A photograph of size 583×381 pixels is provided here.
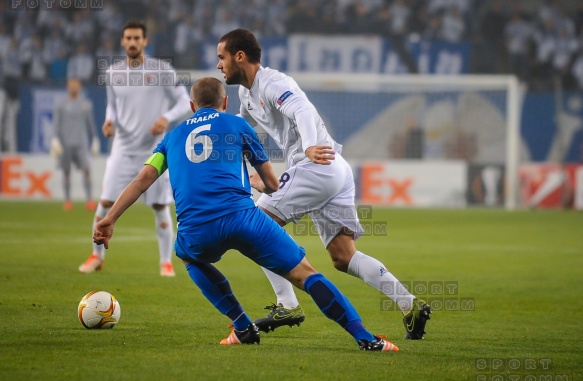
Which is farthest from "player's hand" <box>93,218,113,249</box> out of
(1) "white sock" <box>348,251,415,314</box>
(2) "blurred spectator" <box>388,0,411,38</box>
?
(2) "blurred spectator" <box>388,0,411,38</box>

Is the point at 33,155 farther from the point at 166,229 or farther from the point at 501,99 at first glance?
the point at 166,229

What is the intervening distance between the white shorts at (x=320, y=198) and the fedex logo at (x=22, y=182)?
16292 mm

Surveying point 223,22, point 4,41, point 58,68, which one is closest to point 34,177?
Result: point 58,68

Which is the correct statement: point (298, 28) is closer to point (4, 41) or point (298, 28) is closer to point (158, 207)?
point (4, 41)

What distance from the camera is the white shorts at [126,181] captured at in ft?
34.6

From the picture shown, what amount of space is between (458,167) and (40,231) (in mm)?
10093

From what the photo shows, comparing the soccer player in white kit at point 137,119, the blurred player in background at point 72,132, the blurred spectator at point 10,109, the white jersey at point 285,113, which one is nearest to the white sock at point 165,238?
the soccer player in white kit at point 137,119

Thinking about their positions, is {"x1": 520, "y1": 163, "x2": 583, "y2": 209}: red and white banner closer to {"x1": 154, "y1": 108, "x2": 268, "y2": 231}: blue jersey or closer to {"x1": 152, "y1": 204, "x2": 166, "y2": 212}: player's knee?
{"x1": 152, "y1": 204, "x2": 166, "y2": 212}: player's knee

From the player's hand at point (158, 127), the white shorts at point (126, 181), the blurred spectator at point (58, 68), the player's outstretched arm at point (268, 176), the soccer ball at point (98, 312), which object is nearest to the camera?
the player's outstretched arm at point (268, 176)

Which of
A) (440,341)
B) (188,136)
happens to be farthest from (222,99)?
(440,341)

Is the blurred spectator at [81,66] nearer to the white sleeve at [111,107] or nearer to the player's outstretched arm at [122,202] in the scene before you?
the white sleeve at [111,107]

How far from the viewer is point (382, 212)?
20.5 metres

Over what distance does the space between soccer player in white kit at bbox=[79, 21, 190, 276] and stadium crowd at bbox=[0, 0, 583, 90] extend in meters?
14.1

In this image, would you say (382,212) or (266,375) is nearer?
(266,375)
